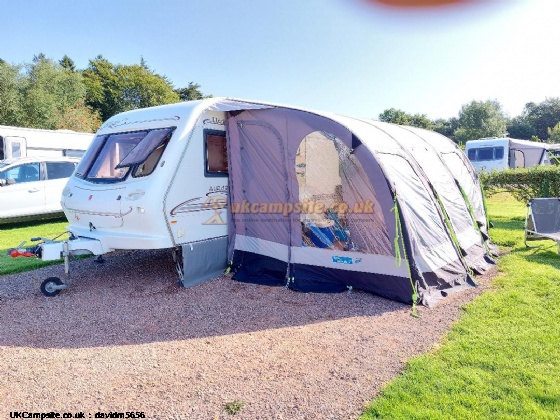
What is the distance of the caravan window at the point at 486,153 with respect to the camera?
19500 mm

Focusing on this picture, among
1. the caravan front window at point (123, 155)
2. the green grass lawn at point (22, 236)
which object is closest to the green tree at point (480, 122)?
the green grass lawn at point (22, 236)

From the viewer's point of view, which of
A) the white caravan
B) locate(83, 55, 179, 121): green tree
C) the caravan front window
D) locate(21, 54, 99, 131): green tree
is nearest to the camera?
the white caravan

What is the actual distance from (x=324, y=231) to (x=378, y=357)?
7.06 ft

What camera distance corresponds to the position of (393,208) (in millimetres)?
4598

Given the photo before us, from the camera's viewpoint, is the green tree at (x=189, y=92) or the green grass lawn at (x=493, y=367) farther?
the green tree at (x=189, y=92)

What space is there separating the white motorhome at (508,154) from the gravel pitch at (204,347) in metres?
16.3

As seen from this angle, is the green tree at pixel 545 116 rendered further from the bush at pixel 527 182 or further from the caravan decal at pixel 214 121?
the caravan decal at pixel 214 121

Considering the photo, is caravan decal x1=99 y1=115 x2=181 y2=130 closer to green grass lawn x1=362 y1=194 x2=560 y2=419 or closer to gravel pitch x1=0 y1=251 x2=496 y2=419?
gravel pitch x1=0 y1=251 x2=496 y2=419

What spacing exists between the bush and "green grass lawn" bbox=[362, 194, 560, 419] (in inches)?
260

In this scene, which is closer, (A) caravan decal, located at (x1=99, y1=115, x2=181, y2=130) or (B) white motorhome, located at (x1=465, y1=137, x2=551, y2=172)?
(A) caravan decal, located at (x1=99, y1=115, x2=181, y2=130)

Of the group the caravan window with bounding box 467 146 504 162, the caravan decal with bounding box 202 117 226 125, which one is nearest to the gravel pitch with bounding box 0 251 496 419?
the caravan decal with bounding box 202 117 226 125

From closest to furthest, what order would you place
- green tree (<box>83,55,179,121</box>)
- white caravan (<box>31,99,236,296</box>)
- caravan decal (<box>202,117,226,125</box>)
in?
white caravan (<box>31,99,236,296</box>) → caravan decal (<box>202,117,226,125</box>) → green tree (<box>83,55,179,121</box>)

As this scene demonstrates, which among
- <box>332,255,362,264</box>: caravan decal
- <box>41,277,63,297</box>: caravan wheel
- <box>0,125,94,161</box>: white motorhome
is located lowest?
<box>41,277,63,297</box>: caravan wheel

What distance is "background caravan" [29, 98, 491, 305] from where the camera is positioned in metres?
4.84
